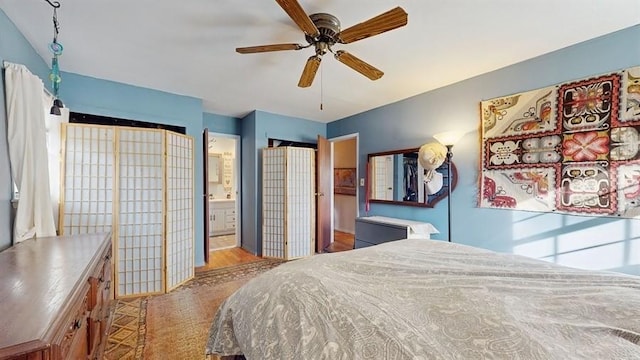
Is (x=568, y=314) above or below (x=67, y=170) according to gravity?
below

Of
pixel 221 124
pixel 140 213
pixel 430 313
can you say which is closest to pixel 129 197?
pixel 140 213

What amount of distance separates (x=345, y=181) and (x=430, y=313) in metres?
5.23

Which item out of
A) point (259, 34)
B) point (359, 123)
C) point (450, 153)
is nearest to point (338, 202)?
point (359, 123)

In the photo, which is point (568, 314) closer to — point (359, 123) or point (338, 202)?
point (359, 123)

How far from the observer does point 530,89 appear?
249 cm

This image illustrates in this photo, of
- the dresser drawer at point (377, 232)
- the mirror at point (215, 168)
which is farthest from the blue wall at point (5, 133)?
the mirror at point (215, 168)

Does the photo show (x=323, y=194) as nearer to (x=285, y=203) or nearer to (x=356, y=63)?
(x=285, y=203)

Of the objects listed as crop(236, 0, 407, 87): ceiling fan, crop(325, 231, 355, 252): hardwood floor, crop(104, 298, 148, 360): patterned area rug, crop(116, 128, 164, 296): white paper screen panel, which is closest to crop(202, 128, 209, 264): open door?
crop(116, 128, 164, 296): white paper screen panel

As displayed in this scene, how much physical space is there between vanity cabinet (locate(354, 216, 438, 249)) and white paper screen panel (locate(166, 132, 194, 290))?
2.32 meters

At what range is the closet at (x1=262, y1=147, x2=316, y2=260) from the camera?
4062mm

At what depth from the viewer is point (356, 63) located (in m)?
2.02

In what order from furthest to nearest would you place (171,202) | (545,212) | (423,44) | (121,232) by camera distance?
(171,202), (121,232), (545,212), (423,44)

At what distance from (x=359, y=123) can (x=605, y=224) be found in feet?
10.3

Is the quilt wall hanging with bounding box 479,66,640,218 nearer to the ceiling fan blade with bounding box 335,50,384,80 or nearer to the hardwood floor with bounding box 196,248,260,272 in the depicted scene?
the ceiling fan blade with bounding box 335,50,384,80
